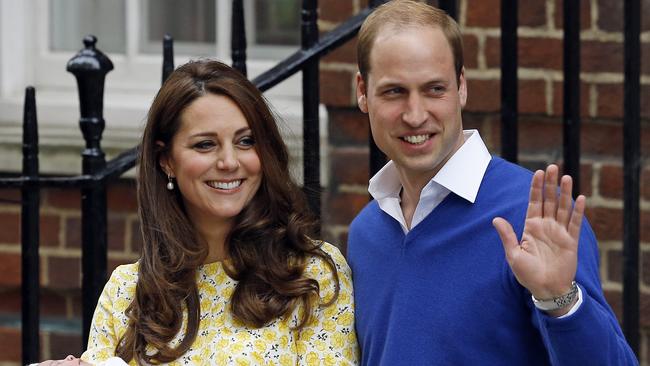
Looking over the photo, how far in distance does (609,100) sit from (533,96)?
0.72 ft

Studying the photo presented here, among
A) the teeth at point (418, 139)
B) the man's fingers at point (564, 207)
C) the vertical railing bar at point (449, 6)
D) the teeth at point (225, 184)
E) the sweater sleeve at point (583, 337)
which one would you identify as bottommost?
the sweater sleeve at point (583, 337)

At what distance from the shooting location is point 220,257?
10.1ft

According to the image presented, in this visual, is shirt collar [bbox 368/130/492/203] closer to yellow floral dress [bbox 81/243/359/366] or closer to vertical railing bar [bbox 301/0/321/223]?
yellow floral dress [bbox 81/243/359/366]

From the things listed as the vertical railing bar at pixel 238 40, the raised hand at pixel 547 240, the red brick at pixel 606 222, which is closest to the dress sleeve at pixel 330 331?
the raised hand at pixel 547 240

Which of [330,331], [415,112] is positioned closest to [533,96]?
[330,331]

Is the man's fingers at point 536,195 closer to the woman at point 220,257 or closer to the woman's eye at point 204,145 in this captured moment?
the woman at point 220,257

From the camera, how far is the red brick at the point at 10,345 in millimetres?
4785

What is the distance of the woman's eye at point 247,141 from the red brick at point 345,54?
4.48 feet

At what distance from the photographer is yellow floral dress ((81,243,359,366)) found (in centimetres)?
290

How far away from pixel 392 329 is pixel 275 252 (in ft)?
1.32

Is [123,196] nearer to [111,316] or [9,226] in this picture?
[9,226]

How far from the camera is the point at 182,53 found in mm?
4895

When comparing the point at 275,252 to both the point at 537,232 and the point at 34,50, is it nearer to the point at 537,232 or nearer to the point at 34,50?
the point at 537,232

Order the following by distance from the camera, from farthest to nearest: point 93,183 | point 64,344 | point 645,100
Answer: point 64,344, point 645,100, point 93,183
